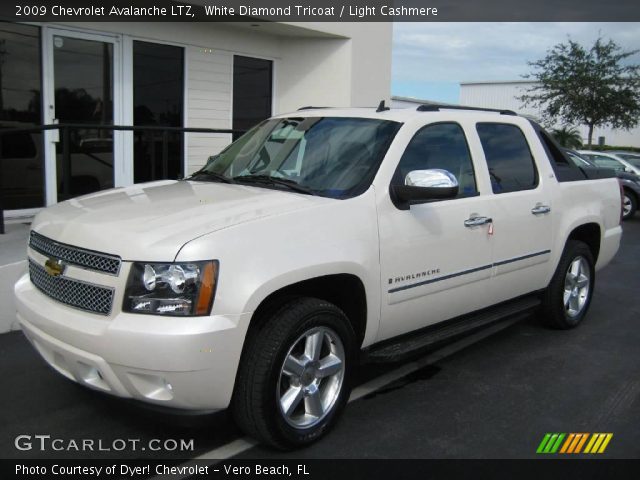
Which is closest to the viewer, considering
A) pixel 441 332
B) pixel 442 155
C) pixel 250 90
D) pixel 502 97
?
pixel 441 332

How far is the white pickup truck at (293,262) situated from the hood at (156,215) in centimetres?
1

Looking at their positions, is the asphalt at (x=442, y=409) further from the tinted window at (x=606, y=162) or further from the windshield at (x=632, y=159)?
the windshield at (x=632, y=159)

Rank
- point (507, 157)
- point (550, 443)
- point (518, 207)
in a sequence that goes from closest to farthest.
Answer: point (550, 443), point (518, 207), point (507, 157)

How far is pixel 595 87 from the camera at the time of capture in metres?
24.1

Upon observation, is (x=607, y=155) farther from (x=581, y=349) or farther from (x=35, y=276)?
(x=35, y=276)

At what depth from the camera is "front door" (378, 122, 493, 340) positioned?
13.0ft

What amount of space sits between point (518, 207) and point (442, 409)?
170 centimetres

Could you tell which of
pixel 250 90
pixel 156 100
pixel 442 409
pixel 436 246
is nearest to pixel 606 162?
pixel 250 90

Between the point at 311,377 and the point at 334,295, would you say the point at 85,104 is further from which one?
the point at 311,377

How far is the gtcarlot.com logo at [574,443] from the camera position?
145 inches

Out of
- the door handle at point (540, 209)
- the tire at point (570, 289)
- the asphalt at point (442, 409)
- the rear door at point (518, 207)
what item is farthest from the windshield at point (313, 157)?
the tire at point (570, 289)

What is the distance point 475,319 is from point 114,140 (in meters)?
6.64

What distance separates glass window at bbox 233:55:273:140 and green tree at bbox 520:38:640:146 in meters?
16.3

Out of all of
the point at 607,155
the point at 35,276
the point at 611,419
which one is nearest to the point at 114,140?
the point at 35,276
